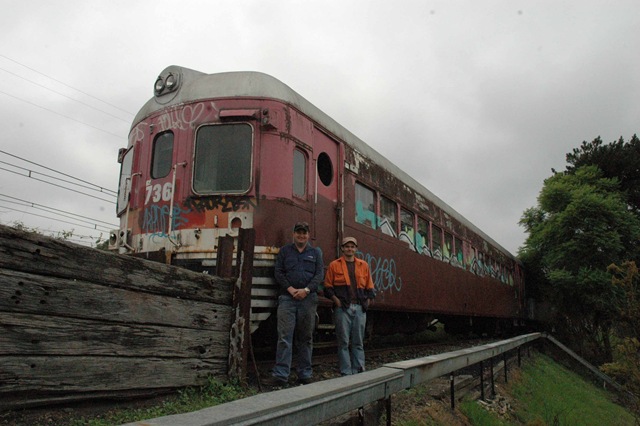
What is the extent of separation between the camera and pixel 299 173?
601 centimetres

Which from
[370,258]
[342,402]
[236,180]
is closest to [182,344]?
[342,402]

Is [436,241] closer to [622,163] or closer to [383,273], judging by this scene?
[383,273]

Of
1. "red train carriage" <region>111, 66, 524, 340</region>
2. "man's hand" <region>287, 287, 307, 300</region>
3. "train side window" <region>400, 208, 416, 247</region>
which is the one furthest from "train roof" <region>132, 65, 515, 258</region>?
"train side window" <region>400, 208, 416, 247</region>

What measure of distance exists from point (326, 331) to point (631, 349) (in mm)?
5429

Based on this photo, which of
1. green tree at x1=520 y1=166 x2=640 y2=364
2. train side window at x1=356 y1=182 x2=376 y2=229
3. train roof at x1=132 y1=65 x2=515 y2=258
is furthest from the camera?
green tree at x1=520 y1=166 x2=640 y2=364

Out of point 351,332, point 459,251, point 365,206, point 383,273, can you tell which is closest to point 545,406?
point 383,273

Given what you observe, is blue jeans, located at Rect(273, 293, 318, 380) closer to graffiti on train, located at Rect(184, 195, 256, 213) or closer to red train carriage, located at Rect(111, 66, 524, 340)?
red train carriage, located at Rect(111, 66, 524, 340)

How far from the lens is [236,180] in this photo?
221 inches

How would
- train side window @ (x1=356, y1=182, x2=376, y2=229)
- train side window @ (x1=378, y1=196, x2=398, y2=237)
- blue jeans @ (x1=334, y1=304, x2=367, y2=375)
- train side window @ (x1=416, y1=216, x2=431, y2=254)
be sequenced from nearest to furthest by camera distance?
1. blue jeans @ (x1=334, y1=304, x2=367, y2=375)
2. train side window @ (x1=356, y1=182, x2=376, y2=229)
3. train side window @ (x1=378, y1=196, x2=398, y2=237)
4. train side window @ (x1=416, y1=216, x2=431, y2=254)

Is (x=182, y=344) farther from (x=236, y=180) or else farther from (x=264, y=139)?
(x=264, y=139)

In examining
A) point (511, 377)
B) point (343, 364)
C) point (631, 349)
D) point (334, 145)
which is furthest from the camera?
point (631, 349)

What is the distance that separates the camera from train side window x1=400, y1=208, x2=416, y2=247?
8.84m

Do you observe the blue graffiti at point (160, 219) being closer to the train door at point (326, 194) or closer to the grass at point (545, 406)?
the train door at point (326, 194)

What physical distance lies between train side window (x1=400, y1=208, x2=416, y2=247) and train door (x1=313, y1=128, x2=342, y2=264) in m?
2.43
